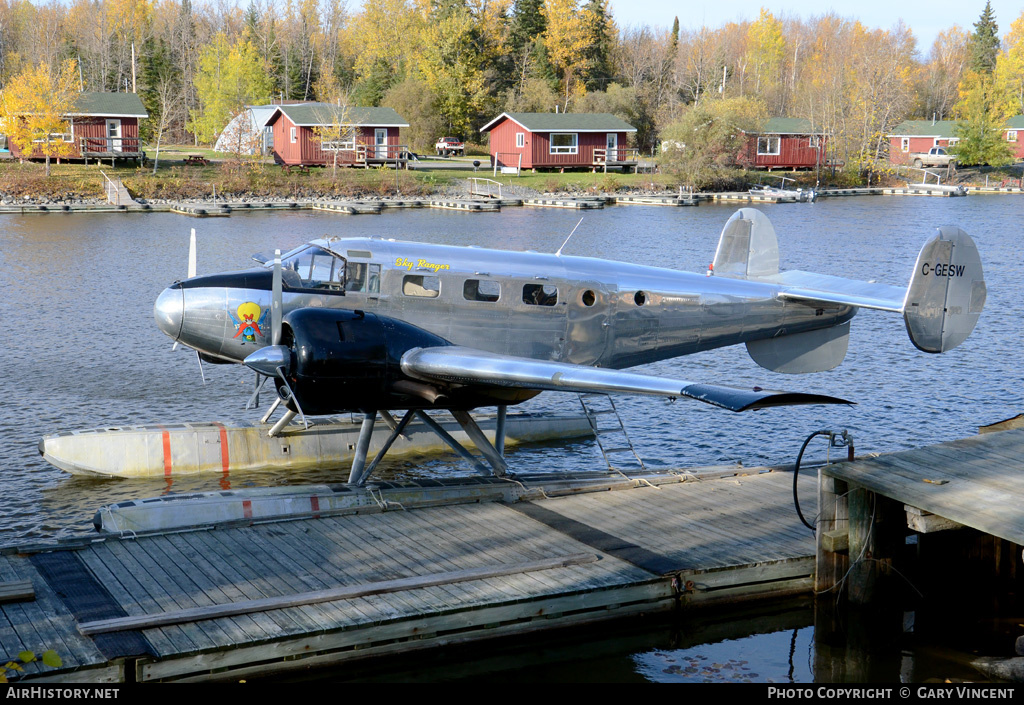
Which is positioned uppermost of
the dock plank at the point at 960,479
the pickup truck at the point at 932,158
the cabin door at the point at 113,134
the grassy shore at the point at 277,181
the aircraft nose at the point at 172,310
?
the pickup truck at the point at 932,158

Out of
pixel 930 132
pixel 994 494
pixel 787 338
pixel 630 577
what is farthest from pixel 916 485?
pixel 930 132

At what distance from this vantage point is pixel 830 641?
11.9m

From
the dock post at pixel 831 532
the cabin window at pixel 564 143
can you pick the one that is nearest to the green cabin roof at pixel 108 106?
the cabin window at pixel 564 143

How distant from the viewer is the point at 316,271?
1449cm

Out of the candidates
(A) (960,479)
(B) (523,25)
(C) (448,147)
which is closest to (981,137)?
(B) (523,25)

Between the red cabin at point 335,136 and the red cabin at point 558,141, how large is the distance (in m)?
9.37

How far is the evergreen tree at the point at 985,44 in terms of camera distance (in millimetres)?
139375

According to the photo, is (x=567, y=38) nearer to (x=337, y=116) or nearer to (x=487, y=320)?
(x=337, y=116)

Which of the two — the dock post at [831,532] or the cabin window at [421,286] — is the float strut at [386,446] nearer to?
the cabin window at [421,286]

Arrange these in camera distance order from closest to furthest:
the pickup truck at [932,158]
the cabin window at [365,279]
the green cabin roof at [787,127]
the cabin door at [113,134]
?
the cabin window at [365,279] → the cabin door at [113,134] → the green cabin roof at [787,127] → the pickup truck at [932,158]

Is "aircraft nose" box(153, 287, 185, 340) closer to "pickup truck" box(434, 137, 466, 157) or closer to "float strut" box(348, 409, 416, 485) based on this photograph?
"float strut" box(348, 409, 416, 485)

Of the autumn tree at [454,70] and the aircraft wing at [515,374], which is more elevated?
the autumn tree at [454,70]

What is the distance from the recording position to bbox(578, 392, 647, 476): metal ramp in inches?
707

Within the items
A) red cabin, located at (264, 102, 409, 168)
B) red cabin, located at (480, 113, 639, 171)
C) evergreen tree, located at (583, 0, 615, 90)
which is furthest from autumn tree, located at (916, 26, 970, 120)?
red cabin, located at (264, 102, 409, 168)
